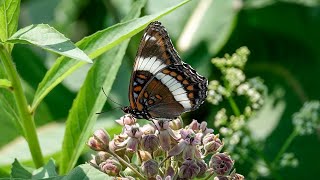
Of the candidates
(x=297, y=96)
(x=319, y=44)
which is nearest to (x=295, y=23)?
(x=319, y=44)

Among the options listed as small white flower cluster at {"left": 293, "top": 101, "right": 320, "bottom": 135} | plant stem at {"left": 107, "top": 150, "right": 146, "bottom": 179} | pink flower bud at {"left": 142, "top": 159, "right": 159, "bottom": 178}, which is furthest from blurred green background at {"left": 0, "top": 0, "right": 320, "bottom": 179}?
pink flower bud at {"left": 142, "top": 159, "right": 159, "bottom": 178}

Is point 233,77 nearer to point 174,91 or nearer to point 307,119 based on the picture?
point 307,119

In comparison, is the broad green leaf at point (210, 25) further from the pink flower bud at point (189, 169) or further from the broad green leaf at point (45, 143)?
the pink flower bud at point (189, 169)

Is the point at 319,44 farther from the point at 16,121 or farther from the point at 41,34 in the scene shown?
the point at 41,34

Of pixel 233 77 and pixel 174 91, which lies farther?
pixel 233 77

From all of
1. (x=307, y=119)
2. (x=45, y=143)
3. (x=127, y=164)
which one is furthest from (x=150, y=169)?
(x=45, y=143)

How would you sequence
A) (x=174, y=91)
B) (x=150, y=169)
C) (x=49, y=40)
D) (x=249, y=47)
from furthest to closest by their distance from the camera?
(x=249, y=47)
(x=174, y=91)
(x=150, y=169)
(x=49, y=40)
